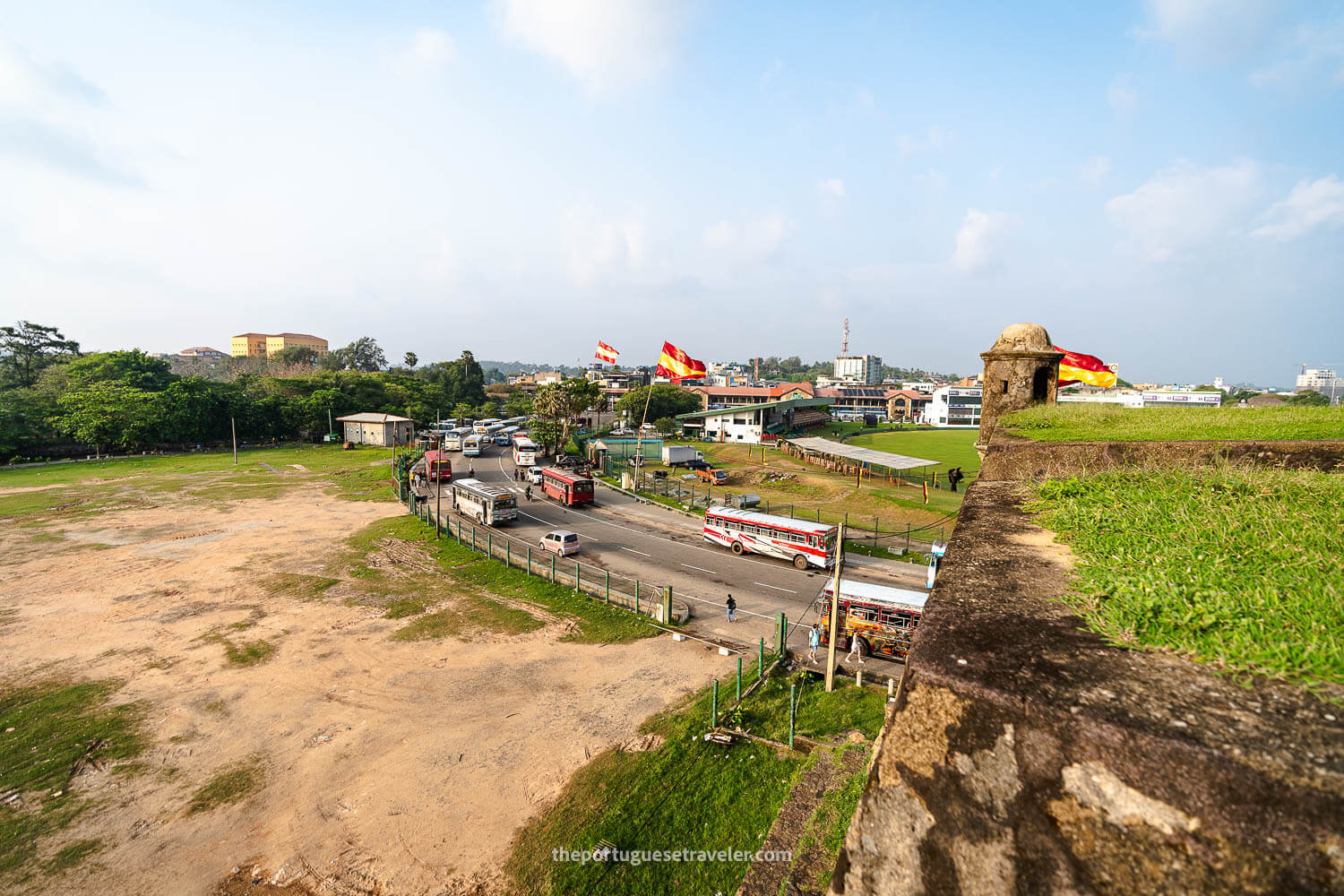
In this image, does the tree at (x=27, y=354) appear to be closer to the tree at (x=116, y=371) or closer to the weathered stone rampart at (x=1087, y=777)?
the tree at (x=116, y=371)

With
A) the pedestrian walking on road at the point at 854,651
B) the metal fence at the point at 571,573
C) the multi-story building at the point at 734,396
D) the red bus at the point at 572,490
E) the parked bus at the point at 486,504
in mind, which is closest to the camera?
the pedestrian walking on road at the point at 854,651

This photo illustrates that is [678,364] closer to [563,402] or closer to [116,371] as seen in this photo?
[563,402]

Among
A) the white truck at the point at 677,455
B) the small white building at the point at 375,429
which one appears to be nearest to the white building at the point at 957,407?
the white truck at the point at 677,455

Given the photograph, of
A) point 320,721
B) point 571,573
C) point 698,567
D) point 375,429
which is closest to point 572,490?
point 571,573

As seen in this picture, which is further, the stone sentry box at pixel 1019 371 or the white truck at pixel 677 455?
the white truck at pixel 677 455

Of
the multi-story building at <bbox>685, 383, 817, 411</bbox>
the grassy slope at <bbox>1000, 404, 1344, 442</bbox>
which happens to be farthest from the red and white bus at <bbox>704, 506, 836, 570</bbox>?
the multi-story building at <bbox>685, 383, 817, 411</bbox>
